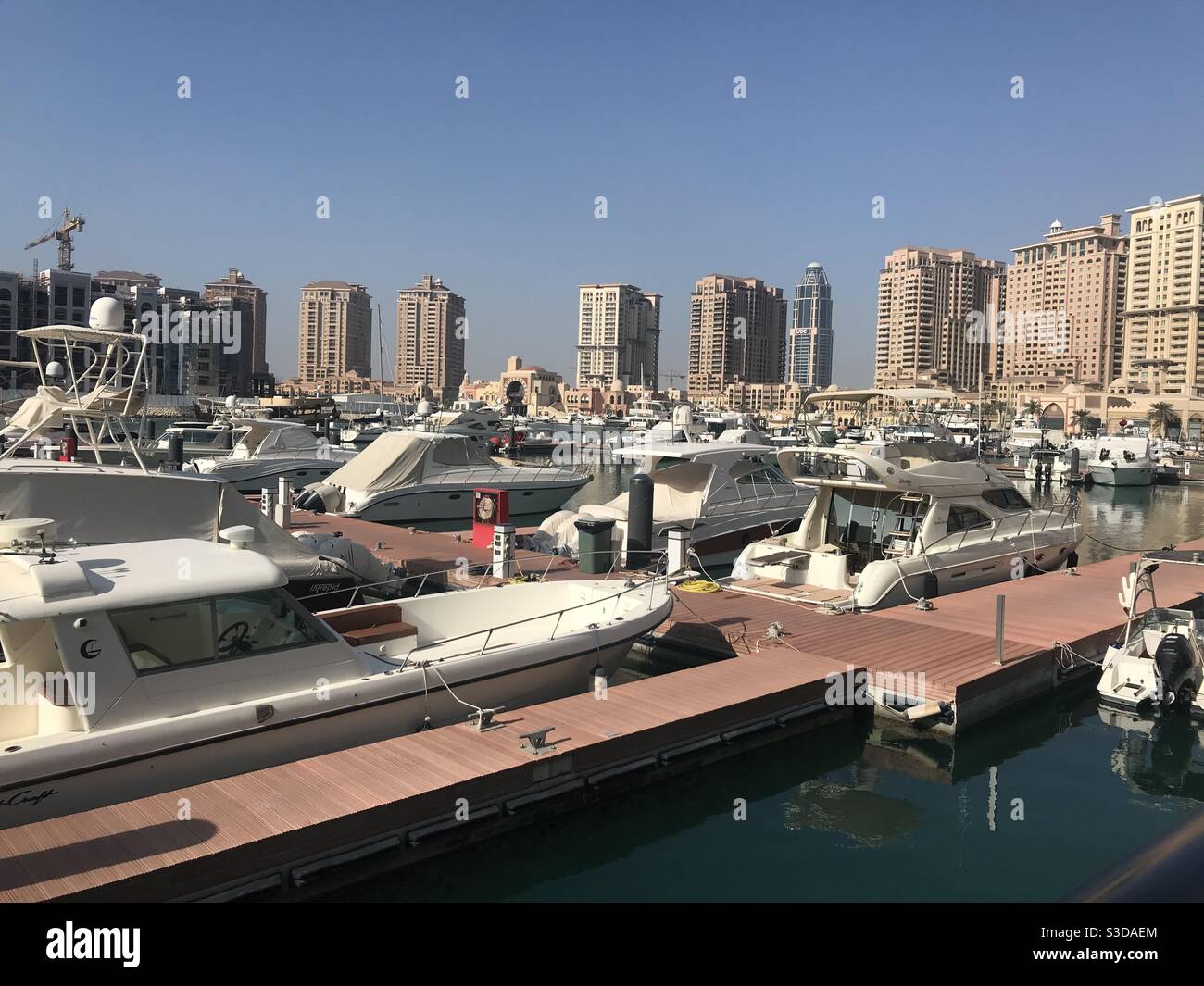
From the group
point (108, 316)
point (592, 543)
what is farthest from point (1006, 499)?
point (108, 316)

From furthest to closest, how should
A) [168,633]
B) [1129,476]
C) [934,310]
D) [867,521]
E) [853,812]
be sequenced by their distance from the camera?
1. [934,310]
2. [1129,476]
3. [867,521]
4. [853,812]
5. [168,633]

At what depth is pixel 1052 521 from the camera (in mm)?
19469

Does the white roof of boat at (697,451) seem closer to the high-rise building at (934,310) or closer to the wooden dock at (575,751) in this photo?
the wooden dock at (575,751)

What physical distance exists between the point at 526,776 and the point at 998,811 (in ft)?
15.5

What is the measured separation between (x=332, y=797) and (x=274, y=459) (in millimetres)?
28671

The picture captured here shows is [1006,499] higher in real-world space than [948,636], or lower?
higher

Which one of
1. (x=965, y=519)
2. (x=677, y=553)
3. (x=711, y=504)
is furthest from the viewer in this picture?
(x=711, y=504)

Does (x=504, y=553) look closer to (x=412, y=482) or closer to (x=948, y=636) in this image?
(x=948, y=636)

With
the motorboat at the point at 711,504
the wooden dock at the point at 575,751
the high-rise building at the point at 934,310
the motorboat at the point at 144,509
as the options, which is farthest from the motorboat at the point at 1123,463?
the high-rise building at the point at 934,310

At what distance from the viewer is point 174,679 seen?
299 inches

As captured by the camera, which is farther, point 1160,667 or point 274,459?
point 274,459

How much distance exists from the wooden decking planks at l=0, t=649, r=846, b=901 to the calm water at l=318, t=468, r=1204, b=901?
0.51m

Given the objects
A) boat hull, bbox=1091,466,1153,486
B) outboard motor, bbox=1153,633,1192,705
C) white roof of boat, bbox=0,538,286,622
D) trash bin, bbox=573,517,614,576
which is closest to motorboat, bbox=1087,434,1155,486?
boat hull, bbox=1091,466,1153,486

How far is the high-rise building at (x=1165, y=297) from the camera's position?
139 metres
